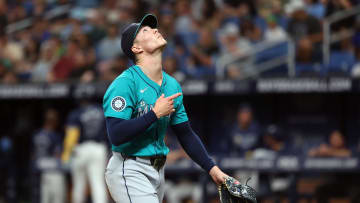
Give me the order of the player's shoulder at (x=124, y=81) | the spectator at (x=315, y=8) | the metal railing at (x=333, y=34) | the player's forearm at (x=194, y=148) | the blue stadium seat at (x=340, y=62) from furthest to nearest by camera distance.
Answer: the spectator at (x=315, y=8)
the metal railing at (x=333, y=34)
the blue stadium seat at (x=340, y=62)
the player's forearm at (x=194, y=148)
the player's shoulder at (x=124, y=81)

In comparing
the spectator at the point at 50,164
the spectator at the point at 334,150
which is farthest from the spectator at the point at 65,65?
the spectator at the point at 334,150

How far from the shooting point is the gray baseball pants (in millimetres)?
3637

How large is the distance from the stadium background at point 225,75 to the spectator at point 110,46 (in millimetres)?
18

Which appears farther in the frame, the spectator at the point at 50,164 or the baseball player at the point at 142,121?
the spectator at the point at 50,164

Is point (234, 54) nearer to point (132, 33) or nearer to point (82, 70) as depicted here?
point (82, 70)

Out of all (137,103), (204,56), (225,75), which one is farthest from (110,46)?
(137,103)

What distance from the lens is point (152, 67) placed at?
3.79 metres

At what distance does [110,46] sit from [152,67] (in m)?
6.88

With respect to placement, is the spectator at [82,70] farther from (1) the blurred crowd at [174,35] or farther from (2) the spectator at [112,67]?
(2) the spectator at [112,67]

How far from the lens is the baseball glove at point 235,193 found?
375 cm

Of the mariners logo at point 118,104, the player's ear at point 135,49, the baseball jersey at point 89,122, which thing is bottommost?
the baseball jersey at point 89,122

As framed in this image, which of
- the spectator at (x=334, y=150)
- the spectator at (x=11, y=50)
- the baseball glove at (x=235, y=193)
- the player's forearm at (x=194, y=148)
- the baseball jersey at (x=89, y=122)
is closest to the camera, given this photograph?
the baseball glove at (x=235, y=193)

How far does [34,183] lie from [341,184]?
4.40 metres

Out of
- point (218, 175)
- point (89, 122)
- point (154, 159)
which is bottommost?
point (218, 175)
